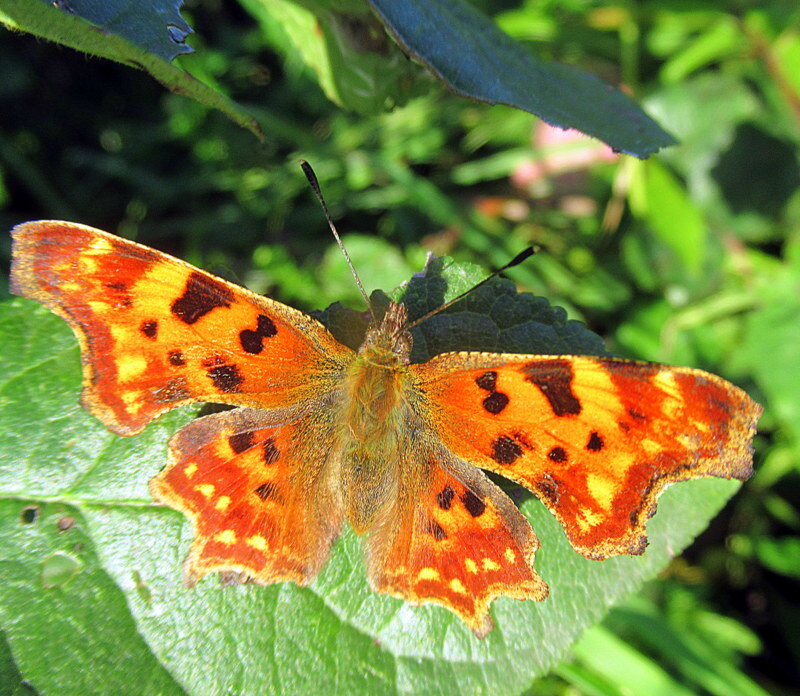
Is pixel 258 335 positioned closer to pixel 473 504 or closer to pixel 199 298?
pixel 199 298

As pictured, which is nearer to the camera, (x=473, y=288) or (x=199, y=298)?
(x=199, y=298)

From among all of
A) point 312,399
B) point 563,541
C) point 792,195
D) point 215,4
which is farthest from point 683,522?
point 215,4

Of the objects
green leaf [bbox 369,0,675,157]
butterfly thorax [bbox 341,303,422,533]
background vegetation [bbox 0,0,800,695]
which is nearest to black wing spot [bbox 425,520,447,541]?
butterfly thorax [bbox 341,303,422,533]

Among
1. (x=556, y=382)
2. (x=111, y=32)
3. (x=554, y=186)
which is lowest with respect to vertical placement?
(x=554, y=186)

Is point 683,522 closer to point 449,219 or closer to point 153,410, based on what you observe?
point 153,410

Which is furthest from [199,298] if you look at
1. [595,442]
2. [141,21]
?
[595,442]

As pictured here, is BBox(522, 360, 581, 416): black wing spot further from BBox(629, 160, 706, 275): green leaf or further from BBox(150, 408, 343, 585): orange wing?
BBox(629, 160, 706, 275): green leaf

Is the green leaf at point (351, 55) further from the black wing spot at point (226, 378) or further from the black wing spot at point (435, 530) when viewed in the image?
the black wing spot at point (435, 530)
